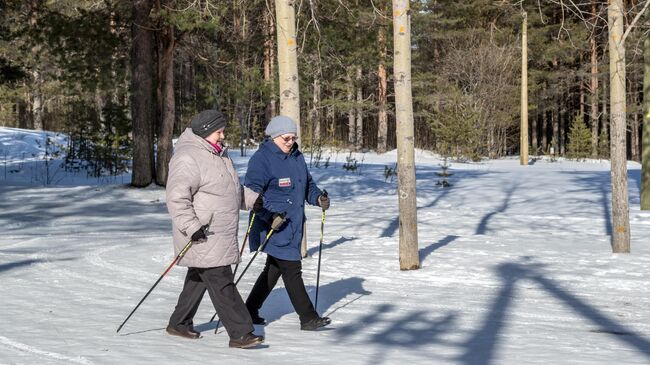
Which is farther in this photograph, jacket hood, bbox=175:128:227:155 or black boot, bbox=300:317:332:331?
black boot, bbox=300:317:332:331

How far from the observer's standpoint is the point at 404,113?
9.23m

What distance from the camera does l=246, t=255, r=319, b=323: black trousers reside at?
6.39 metres

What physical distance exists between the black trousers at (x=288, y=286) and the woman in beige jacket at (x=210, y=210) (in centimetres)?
73

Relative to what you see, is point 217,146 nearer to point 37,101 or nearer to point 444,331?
point 444,331

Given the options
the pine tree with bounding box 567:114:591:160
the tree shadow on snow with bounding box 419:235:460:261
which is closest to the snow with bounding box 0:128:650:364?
the tree shadow on snow with bounding box 419:235:460:261

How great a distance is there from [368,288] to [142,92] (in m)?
10.4

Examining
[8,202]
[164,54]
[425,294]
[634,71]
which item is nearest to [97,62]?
[164,54]

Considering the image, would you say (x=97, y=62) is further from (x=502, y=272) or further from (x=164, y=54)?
(x=502, y=272)

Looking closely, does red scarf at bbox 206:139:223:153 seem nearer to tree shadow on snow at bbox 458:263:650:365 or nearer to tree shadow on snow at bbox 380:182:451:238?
tree shadow on snow at bbox 458:263:650:365

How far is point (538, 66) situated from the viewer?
47.8 meters

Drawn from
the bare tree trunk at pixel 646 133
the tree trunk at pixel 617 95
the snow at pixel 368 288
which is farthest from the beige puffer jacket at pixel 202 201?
the bare tree trunk at pixel 646 133

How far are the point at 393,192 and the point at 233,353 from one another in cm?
1412

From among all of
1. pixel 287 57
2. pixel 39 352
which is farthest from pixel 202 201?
pixel 287 57

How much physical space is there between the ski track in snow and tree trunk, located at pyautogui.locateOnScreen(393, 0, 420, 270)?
4.77m
